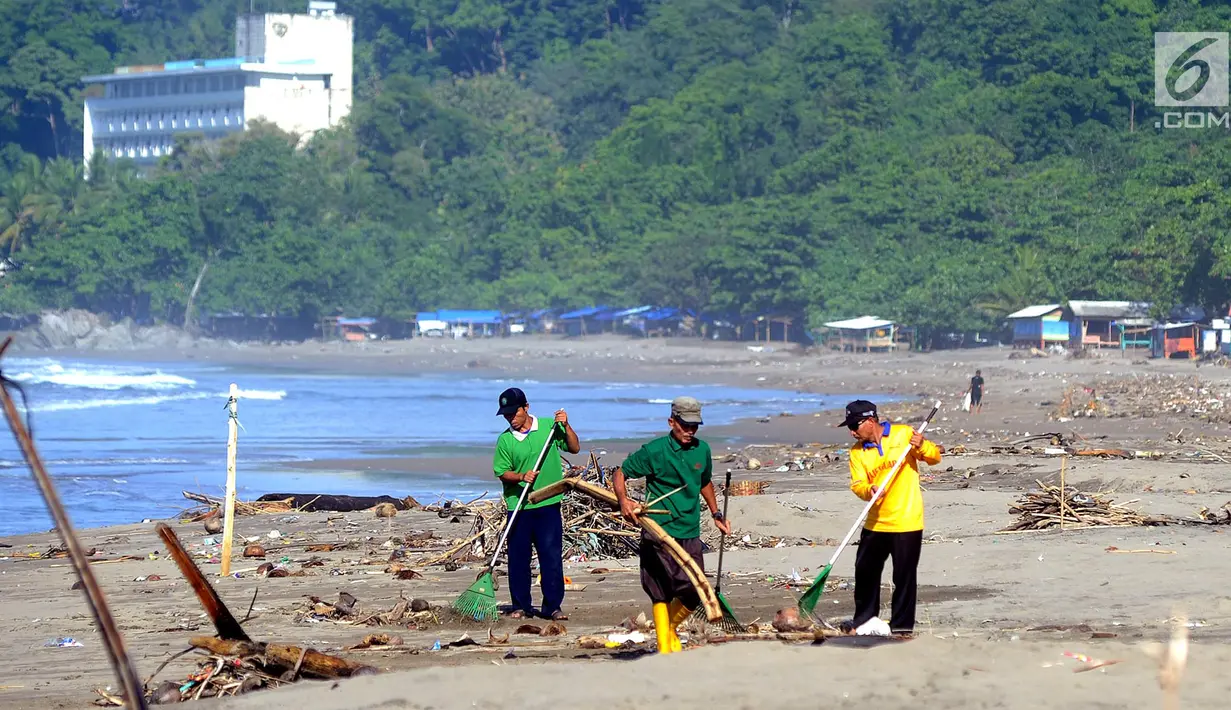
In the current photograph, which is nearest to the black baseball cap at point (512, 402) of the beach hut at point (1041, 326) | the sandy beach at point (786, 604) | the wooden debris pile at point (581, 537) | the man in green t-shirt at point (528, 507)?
the man in green t-shirt at point (528, 507)

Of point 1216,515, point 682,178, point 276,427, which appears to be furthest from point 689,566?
point 682,178

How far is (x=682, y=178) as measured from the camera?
269 ft

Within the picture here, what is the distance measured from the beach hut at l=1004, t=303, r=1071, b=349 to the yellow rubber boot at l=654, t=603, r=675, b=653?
4607 centimetres

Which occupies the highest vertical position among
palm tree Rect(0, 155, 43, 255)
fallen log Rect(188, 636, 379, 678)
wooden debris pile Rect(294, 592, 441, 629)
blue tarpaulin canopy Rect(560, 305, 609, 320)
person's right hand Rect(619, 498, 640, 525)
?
palm tree Rect(0, 155, 43, 255)

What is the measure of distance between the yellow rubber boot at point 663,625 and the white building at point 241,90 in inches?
3961

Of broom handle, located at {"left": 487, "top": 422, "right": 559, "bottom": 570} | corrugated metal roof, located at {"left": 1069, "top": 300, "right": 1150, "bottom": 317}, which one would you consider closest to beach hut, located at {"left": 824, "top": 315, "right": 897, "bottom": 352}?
corrugated metal roof, located at {"left": 1069, "top": 300, "right": 1150, "bottom": 317}

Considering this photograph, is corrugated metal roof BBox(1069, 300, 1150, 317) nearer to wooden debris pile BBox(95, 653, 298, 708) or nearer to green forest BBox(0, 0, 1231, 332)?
green forest BBox(0, 0, 1231, 332)

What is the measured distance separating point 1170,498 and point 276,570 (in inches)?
277

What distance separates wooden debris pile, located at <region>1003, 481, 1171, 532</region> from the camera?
38.1 ft

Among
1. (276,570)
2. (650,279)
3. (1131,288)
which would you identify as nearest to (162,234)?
(650,279)

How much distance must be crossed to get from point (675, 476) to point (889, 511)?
1.00m

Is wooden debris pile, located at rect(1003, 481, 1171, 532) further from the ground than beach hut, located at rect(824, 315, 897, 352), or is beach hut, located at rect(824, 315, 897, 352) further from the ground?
beach hut, located at rect(824, 315, 897, 352)

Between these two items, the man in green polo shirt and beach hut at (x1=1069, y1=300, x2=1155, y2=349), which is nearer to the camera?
the man in green polo shirt

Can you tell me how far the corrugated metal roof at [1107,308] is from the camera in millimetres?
→ 50625
